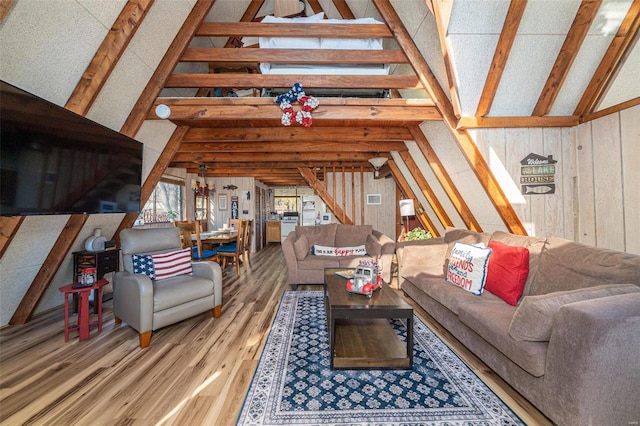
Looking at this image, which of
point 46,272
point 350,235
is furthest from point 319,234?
point 46,272

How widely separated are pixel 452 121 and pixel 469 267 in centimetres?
146

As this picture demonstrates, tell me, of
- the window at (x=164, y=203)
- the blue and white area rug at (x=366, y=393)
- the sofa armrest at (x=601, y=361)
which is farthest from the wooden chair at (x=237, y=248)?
the sofa armrest at (x=601, y=361)

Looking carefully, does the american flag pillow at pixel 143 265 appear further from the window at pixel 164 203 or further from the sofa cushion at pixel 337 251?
the window at pixel 164 203

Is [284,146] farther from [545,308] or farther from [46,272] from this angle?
[545,308]

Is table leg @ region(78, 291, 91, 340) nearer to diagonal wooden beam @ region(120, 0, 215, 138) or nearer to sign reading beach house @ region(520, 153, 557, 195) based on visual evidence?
diagonal wooden beam @ region(120, 0, 215, 138)

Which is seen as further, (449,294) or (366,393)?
(449,294)

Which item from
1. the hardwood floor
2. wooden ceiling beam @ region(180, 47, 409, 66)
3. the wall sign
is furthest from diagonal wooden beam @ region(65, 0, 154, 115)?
the wall sign

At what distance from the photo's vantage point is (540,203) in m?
2.53

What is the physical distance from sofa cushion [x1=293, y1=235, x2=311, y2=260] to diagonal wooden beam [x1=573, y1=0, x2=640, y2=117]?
336cm

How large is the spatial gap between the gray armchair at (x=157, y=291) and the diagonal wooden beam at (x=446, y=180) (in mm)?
3064

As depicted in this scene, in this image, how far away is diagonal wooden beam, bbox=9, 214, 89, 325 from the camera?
2520mm

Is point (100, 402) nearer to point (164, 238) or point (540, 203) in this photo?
point (164, 238)

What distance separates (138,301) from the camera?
2137 mm

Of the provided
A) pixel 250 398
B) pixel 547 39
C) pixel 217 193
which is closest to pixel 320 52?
pixel 547 39
